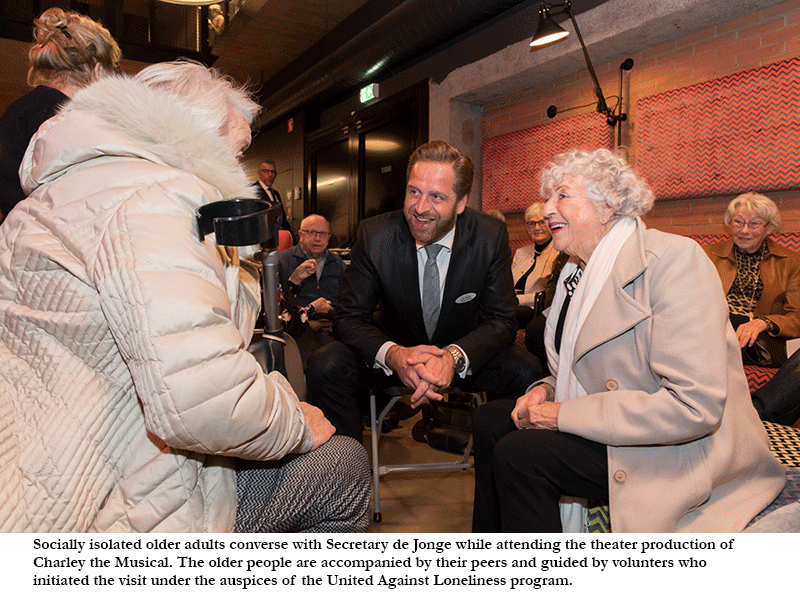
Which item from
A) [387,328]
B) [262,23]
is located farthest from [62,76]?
[262,23]

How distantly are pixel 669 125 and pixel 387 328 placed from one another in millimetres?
3091

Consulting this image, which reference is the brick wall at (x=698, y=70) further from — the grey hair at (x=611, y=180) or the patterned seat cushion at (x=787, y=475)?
the grey hair at (x=611, y=180)

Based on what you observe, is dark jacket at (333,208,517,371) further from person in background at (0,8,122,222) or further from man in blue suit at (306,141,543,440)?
person in background at (0,8,122,222)

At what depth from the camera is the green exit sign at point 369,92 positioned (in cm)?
701

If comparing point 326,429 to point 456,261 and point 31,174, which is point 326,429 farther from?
point 456,261

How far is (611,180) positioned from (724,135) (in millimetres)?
2980

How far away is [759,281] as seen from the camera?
11.3ft

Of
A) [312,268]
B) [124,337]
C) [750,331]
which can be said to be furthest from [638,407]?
[312,268]

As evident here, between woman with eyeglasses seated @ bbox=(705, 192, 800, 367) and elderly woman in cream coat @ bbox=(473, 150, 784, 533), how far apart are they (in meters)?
2.27

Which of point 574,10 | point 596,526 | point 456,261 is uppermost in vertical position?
point 574,10

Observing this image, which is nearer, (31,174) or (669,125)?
(31,174)

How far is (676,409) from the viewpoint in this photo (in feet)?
3.98

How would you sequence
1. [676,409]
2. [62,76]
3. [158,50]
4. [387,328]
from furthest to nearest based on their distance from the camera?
[158,50] → [387,328] → [62,76] → [676,409]

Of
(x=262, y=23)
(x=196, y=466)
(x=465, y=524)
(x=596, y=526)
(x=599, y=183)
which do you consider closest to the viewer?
(x=196, y=466)
